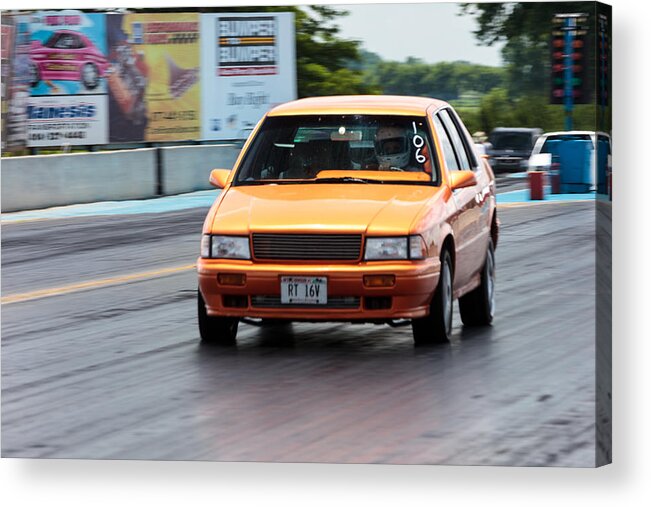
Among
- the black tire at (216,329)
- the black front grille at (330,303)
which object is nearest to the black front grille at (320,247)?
the black front grille at (330,303)

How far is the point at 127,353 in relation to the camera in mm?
13773

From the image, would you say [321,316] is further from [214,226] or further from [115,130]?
[115,130]

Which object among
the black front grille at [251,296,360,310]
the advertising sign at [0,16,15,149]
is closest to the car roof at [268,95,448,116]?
the black front grille at [251,296,360,310]

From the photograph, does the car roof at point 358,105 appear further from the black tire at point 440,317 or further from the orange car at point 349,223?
the black tire at point 440,317

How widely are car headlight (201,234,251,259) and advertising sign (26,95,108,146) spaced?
53.0 inches

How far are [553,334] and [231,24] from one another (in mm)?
3039

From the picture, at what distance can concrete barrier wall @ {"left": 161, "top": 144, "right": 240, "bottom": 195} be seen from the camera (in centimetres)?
1458

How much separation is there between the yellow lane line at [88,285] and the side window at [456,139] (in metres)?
2.82

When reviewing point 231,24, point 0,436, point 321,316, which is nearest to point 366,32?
point 231,24

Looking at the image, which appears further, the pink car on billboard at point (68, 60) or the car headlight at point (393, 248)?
the pink car on billboard at point (68, 60)

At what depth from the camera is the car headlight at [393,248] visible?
1296 centimetres

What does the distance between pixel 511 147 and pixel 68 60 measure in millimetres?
3284

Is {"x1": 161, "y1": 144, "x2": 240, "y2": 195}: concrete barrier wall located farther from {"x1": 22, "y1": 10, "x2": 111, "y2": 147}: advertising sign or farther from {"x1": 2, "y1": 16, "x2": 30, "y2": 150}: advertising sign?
{"x1": 2, "y1": 16, "x2": 30, "y2": 150}: advertising sign

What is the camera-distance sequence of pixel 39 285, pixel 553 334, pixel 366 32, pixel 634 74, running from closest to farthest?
1. pixel 634 74
2. pixel 366 32
3. pixel 553 334
4. pixel 39 285
